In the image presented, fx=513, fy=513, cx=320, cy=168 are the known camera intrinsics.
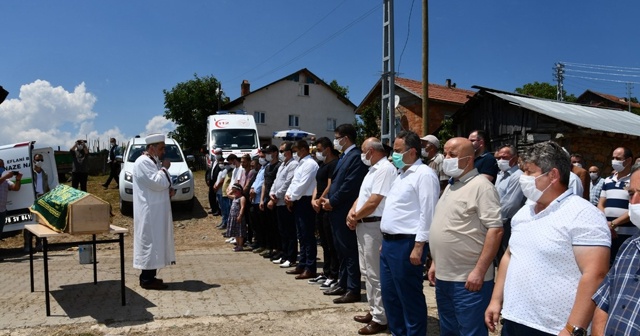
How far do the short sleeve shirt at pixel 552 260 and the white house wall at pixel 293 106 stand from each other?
39966 mm

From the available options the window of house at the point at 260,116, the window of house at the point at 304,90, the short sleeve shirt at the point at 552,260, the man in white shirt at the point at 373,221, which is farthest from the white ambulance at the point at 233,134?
the window of house at the point at 304,90

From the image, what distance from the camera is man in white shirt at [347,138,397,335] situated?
5055 millimetres

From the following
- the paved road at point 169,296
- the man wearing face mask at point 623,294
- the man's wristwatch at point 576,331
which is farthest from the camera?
the paved road at point 169,296

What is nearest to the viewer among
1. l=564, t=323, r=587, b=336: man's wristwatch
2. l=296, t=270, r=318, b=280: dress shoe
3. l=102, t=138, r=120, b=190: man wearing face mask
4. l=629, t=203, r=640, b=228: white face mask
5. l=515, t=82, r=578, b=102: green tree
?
l=629, t=203, r=640, b=228: white face mask

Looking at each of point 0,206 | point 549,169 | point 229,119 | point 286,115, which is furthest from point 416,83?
point 549,169

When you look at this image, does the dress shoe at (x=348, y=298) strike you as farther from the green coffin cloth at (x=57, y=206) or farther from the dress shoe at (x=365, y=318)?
the green coffin cloth at (x=57, y=206)

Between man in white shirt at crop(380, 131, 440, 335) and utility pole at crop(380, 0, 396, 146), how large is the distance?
732cm

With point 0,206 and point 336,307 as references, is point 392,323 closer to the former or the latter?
point 336,307

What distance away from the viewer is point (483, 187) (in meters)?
3.49

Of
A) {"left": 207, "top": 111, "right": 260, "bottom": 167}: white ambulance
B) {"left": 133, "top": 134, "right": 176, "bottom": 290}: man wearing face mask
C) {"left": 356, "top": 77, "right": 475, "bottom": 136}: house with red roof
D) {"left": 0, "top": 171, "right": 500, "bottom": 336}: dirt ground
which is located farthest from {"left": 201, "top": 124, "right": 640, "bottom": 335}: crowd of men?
{"left": 356, "top": 77, "right": 475, "bottom": 136}: house with red roof

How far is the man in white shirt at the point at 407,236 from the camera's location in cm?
424

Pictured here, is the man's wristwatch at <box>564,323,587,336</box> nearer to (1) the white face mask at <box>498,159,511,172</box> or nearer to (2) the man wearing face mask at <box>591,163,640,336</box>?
(2) the man wearing face mask at <box>591,163,640,336</box>

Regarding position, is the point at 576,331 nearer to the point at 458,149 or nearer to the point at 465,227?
the point at 465,227

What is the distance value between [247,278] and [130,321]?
235cm
